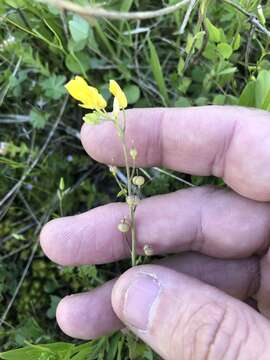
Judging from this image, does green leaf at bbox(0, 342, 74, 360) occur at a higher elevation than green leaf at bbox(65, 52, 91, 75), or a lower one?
lower

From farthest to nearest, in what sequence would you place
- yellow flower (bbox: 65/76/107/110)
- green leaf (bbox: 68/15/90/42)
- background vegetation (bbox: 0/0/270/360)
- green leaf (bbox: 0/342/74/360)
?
background vegetation (bbox: 0/0/270/360)
green leaf (bbox: 68/15/90/42)
green leaf (bbox: 0/342/74/360)
yellow flower (bbox: 65/76/107/110)

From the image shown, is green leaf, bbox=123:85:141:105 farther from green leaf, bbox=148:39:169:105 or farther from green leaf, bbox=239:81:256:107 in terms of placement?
green leaf, bbox=239:81:256:107

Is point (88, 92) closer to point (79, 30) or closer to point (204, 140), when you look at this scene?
point (204, 140)

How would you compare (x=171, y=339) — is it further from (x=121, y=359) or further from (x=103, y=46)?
(x=103, y=46)

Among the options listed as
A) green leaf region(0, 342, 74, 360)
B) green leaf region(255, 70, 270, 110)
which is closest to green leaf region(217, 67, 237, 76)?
green leaf region(255, 70, 270, 110)

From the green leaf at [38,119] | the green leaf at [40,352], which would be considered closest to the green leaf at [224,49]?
the green leaf at [38,119]

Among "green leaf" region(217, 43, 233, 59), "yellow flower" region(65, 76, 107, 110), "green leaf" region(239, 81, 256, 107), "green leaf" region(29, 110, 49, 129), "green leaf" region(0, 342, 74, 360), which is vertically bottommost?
"green leaf" region(0, 342, 74, 360)

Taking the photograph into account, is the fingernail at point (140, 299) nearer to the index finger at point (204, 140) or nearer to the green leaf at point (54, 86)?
the index finger at point (204, 140)
